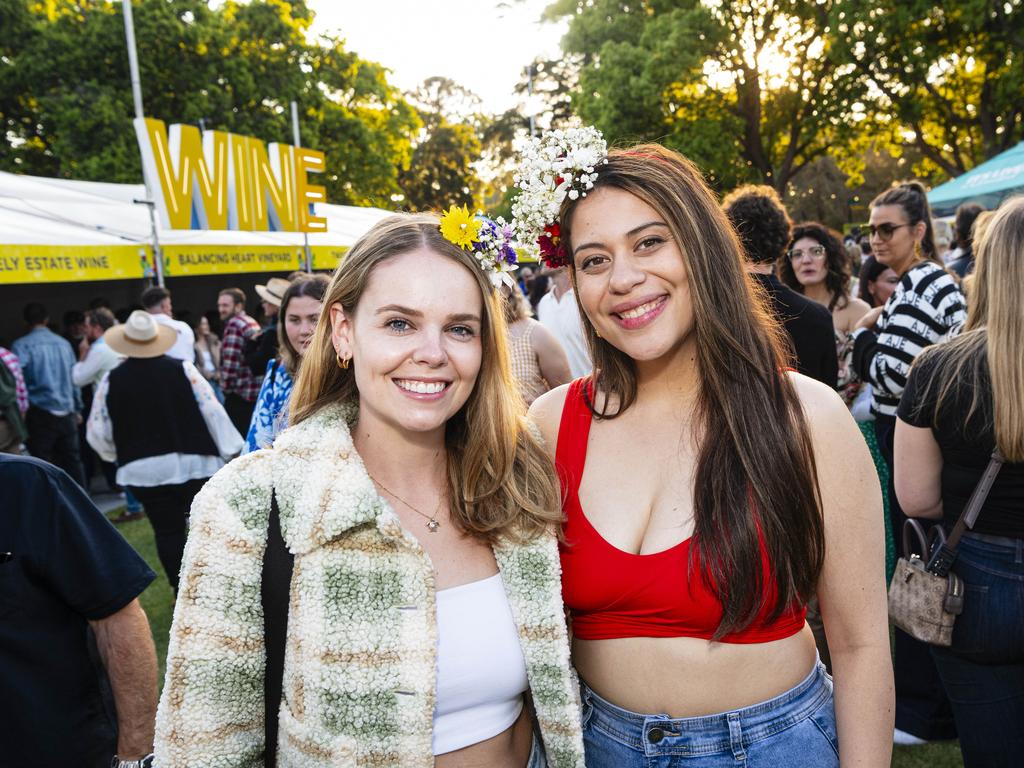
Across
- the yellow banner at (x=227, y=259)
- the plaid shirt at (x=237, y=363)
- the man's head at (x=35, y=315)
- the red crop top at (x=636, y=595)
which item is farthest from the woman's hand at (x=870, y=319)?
the yellow banner at (x=227, y=259)

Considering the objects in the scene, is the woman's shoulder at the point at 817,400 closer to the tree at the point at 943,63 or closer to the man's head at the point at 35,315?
the man's head at the point at 35,315

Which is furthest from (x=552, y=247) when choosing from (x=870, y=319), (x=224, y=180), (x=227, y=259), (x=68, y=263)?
(x=227, y=259)

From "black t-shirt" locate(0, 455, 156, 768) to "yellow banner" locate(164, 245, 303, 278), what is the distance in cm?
927

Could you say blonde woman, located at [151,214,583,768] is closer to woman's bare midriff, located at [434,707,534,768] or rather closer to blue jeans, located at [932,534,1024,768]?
woman's bare midriff, located at [434,707,534,768]

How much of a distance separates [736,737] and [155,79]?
79.7 feet

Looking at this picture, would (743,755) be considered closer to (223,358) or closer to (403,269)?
(403,269)

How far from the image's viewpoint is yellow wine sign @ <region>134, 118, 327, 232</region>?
10008 millimetres

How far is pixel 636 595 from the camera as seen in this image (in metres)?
1.78

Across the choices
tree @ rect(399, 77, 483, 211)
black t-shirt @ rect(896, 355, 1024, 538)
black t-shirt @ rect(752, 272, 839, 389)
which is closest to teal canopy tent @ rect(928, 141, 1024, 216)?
black t-shirt @ rect(752, 272, 839, 389)

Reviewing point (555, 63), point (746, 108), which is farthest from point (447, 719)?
point (555, 63)

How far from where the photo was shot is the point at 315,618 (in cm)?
168

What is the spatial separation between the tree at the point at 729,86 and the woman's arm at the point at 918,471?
18.6 meters

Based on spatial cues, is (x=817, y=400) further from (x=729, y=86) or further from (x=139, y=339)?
(x=729, y=86)

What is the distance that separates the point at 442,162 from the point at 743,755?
4055cm
